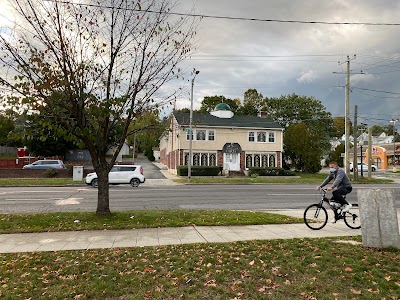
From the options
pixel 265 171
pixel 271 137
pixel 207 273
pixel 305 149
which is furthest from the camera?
pixel 305 149

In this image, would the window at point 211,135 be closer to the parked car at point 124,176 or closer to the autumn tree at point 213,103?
the parked car at point 124,176

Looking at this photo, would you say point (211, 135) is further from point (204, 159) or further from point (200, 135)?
point (204, 159)

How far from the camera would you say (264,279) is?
16.7 ft

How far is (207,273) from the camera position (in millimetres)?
5305

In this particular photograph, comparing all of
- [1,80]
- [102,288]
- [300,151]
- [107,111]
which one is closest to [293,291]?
[102,288]

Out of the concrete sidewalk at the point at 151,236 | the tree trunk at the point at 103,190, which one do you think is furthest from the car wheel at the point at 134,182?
the concrete sidewalk at the point at 151,236

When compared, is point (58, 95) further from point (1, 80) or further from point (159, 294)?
point (159, 294)

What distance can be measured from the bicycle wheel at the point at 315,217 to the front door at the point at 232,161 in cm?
3157

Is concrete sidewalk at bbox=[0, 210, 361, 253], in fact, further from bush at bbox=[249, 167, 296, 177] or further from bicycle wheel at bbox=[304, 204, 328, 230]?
bush at bbox=[249, 167, 296, 177]

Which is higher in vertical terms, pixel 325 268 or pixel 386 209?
pixel 386 209

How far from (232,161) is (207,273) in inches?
1445

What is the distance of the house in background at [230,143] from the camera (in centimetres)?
4072

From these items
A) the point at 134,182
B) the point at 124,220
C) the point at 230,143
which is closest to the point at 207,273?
the point at 124,220

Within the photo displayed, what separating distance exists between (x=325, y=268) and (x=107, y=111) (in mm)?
6138
